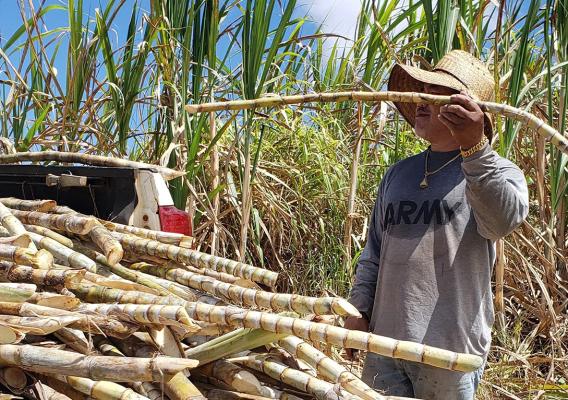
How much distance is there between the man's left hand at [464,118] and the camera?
1.92 metres

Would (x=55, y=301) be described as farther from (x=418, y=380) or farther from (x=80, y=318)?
(x=418, y=380)

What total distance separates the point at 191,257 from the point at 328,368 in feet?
1.98

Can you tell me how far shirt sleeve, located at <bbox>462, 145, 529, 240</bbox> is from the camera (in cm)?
200

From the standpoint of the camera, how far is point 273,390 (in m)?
1.63

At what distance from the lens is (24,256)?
1726 mm

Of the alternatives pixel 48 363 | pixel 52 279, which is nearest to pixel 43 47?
pixel 52 279

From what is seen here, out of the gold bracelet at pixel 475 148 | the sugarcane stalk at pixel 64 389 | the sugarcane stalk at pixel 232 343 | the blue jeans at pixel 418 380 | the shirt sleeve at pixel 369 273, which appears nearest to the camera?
the sugarcane stalk at pixel 64 389

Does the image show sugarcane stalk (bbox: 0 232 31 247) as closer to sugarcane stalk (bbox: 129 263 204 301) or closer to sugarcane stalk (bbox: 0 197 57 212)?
sugarcane stalk (bbox: 129 263 204 301)

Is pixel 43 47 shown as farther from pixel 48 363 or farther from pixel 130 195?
pixel 48 363

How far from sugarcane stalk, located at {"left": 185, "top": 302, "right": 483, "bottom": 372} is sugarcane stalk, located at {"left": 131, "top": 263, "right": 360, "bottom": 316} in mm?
68

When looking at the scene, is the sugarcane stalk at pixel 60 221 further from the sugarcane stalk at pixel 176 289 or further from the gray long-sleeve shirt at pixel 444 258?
the gray long-sleeve shirt at pixel 444 258

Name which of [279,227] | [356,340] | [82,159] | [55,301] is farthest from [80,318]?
[279,227]

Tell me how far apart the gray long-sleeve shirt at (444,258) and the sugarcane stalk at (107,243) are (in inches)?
32.3

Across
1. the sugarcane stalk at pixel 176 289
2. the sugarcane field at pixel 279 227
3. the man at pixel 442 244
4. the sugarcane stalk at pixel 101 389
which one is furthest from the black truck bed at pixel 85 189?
the sugarcane stalk at pixel 101 389
